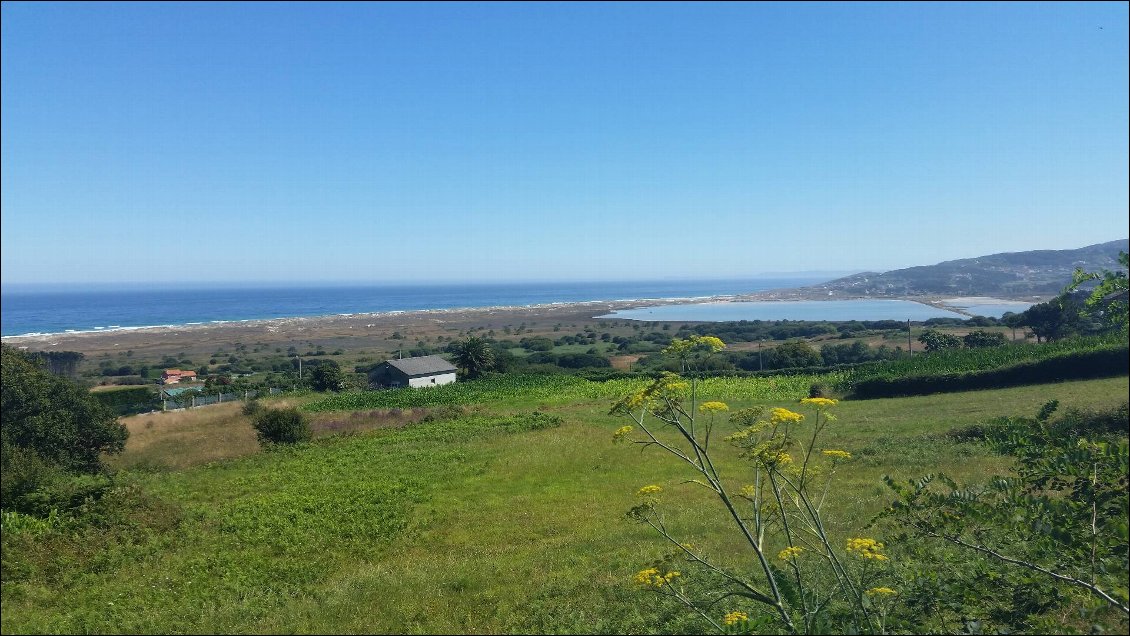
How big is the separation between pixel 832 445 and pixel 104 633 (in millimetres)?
15506

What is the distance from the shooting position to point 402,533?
10516 mm

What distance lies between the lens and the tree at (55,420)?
16.0 m

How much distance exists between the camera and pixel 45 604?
7570 mm

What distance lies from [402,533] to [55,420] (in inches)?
511

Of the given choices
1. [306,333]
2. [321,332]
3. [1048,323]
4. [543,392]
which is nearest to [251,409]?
[543,392]

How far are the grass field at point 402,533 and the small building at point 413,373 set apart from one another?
17964 mm

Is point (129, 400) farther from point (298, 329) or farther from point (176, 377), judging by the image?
point (298, 329)

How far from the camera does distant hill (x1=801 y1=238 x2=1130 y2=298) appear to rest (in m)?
69.1

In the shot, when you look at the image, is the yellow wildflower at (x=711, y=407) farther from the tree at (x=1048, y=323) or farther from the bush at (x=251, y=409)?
the tree at (x=1048, y=323)

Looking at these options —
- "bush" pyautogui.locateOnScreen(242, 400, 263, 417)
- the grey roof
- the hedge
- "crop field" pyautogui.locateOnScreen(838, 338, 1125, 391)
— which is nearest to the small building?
the grey roof

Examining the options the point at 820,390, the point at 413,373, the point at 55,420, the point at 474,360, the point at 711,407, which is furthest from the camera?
the point at 474,360

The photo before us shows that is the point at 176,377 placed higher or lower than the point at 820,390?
higher

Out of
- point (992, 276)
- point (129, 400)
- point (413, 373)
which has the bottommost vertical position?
point (413, 373)

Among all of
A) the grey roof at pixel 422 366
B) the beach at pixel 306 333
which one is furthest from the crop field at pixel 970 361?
the beach at pixel 306 333
